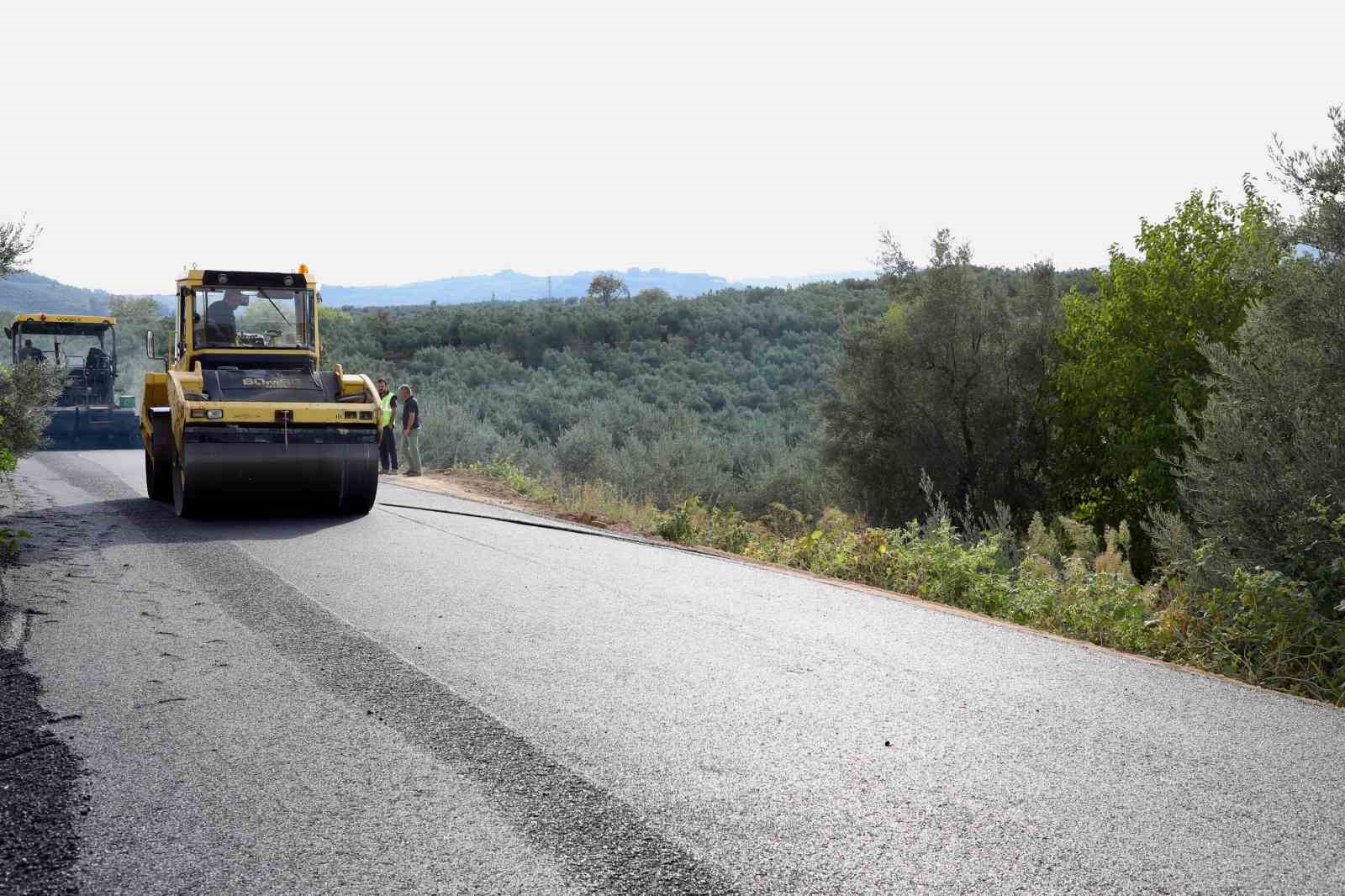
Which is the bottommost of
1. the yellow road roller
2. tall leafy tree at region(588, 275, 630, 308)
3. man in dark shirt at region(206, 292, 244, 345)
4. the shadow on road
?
the shadow on road

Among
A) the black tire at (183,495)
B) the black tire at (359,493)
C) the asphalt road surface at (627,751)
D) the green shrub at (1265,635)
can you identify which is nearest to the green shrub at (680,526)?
the black tire at (359,493)

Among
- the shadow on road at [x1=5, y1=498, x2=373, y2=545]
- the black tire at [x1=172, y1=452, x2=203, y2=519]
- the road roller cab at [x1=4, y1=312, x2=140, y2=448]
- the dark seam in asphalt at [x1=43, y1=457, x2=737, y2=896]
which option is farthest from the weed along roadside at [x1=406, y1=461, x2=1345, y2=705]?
the road roller cab at [x1=4, y1=312, x2=140, y2=448]

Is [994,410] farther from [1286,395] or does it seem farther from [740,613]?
[740,613]

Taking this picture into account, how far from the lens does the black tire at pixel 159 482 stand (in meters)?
14.1

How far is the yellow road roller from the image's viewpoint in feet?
39.9

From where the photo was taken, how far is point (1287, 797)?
14.5 ft

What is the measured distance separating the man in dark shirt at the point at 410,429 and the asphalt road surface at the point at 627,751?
11.6 meters

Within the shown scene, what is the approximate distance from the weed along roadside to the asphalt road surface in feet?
2.38

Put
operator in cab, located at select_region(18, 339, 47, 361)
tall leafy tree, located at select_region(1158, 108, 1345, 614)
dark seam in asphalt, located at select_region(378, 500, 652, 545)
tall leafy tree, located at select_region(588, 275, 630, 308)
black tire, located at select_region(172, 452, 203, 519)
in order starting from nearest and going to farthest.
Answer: tall leafy tree, located at select_region(1158, 108, 1345, 614) < black tire, located at select_region(172, 452, 203, 519) < dark seam in asphalt, located at select_region(378, 500, 652, 545) < operator in cab, located at select_region(18, 339, 47, 361) < tall leafy tree, located at select_region(588, 275, 630, 308)

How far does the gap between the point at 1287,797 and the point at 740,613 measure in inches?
157

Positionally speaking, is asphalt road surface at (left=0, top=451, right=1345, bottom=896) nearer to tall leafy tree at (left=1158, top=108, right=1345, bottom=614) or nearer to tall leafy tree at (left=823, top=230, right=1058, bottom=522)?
tall leafy tree at (left=1158, top=108, right=1345, bottom=614)

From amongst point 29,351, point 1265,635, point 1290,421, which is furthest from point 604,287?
point 1265,635

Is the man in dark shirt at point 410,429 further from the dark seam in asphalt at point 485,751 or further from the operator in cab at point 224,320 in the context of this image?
the dark seam in asphalt at point 485,751

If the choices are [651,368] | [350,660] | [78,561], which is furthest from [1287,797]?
[651,368]
